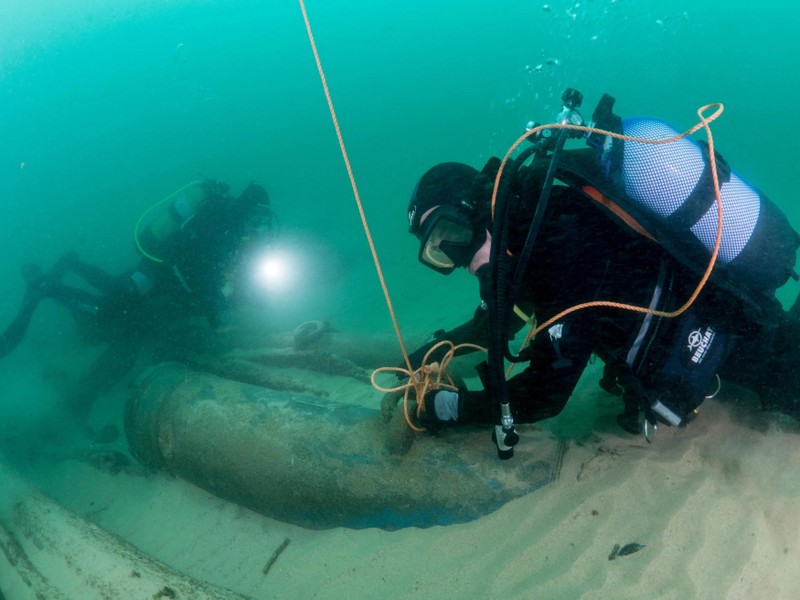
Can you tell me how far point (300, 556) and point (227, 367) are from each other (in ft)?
10.9

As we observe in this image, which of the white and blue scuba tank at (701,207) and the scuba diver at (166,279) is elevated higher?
the white and blue scuba tank at (701,207)

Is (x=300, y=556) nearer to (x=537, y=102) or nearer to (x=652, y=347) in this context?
(x=652, y=347)

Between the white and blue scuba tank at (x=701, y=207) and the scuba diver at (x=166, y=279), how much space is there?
19.1 ft

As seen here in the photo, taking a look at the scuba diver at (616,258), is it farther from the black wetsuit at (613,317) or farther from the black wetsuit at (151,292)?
the black wetsuit at (151,292)

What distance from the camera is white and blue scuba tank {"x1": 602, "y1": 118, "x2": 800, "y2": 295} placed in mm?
2113

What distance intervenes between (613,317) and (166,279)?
23.2 ft

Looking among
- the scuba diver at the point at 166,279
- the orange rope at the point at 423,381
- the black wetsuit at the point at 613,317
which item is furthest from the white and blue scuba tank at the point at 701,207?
the scuba diver at the point at 166,279

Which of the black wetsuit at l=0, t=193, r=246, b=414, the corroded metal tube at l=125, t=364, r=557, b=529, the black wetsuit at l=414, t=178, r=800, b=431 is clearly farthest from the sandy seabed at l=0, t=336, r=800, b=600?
the black wetsuit at l=0, t=193, r=246, b=414

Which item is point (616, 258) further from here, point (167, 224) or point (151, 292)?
point (167, 224)

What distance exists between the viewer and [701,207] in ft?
6.93

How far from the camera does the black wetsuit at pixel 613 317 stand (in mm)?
2146

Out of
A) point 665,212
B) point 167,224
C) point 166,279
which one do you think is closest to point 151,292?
point 166,279

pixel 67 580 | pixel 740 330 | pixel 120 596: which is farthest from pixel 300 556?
pixel 740 330

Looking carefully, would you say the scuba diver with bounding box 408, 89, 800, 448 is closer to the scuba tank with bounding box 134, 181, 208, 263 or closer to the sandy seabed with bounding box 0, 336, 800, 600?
the sandy seabed with bounding box 0, 336, 800, 600
